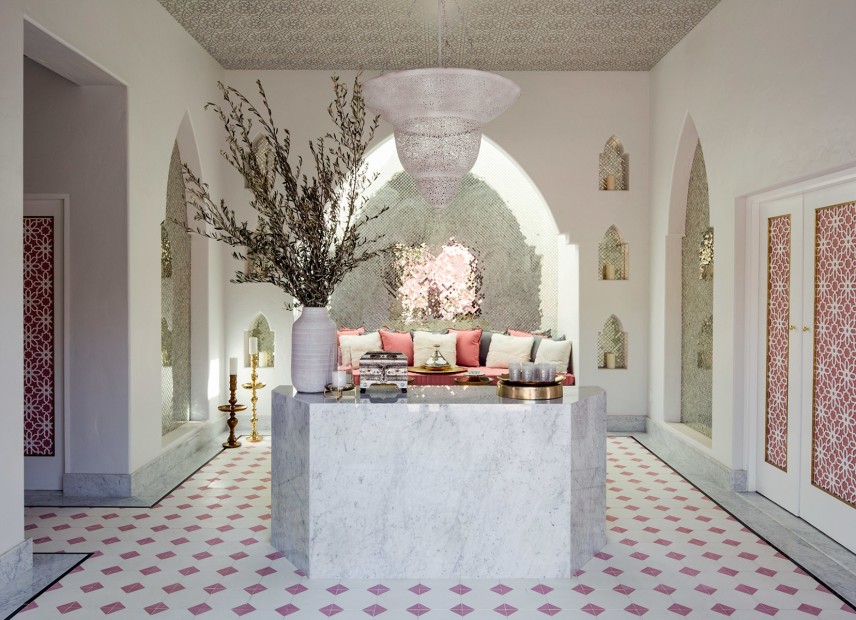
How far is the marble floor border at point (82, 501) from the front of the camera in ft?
16.0

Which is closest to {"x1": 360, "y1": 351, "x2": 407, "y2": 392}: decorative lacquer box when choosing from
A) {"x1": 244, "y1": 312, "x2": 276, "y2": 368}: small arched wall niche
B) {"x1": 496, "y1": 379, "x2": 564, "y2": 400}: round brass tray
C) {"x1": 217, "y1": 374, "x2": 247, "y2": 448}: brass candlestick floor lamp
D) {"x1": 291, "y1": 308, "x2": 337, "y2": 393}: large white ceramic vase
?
{"x1": 291, "y1": 308, "x2": 337, "y2": 393}: large white ceramic vase

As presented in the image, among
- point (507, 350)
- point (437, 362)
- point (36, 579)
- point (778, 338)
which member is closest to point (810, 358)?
point (778, 338)

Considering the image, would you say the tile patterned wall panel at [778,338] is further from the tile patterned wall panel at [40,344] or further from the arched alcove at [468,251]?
the tile patterned wall panel at [40,344]

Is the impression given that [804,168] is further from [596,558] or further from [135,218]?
[135,218]

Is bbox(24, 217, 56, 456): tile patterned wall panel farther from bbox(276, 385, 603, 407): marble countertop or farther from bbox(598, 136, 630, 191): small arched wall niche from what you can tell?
bbox(598, 136, 630, 191): small arched wall niche

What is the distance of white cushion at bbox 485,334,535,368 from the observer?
7895mm

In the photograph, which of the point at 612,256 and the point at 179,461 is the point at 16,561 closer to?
the point at 179,461

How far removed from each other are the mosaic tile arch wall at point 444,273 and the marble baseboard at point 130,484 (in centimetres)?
318

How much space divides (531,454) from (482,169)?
5548mm

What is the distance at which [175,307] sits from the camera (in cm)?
652

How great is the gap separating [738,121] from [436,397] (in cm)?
312

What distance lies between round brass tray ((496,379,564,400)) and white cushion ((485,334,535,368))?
13.2 feet

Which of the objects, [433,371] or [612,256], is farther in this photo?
[612,256]

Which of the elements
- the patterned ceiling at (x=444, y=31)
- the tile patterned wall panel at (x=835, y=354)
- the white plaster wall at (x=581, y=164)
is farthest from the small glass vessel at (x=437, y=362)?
the tile patterned wall panel at (x=835, y=354)
